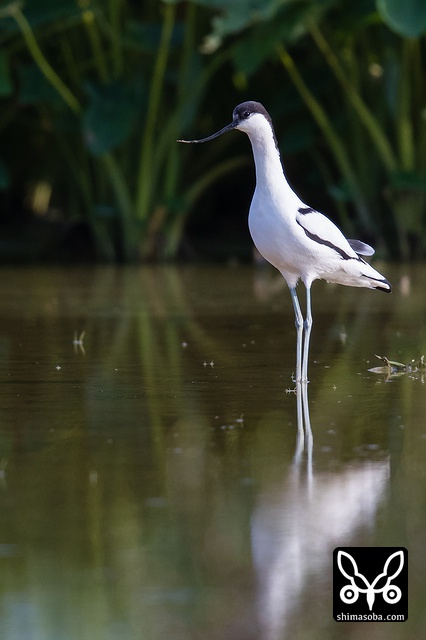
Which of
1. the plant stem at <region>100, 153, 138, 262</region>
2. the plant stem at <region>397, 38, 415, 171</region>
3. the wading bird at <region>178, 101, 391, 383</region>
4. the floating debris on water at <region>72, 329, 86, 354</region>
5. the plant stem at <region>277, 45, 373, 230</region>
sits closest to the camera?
the wading bird at <region>178, 101, 391, 383</region>

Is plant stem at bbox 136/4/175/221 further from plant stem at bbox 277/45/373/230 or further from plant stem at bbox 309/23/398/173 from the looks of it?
plant stem at bbox 309/23/398/173

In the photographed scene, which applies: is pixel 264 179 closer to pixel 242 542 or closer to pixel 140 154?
pixel 242 542

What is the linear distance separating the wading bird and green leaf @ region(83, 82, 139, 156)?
236 inches

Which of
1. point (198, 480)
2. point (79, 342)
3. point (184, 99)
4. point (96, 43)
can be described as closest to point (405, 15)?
point (184, 99)

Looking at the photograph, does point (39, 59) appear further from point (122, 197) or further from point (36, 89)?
point (122, 197)

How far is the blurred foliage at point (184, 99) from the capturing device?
10750 mm

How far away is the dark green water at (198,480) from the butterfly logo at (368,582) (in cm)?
3

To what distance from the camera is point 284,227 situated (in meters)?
4.75

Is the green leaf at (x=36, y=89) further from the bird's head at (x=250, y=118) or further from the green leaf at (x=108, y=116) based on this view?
the bird's head at (x=250, y=118)

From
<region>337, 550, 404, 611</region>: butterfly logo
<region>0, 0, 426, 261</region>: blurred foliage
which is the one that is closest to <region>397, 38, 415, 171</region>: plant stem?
<region>0, 0, 426, 261</region>: blurred foliage

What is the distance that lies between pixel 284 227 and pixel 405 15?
5.38 m

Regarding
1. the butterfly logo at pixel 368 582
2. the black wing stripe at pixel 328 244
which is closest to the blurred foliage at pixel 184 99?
the black wing stripe at pixel 328 244

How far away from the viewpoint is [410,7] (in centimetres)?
967

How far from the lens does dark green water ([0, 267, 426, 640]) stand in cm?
251
